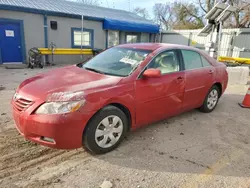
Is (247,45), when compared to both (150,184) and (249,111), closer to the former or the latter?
(249,111)

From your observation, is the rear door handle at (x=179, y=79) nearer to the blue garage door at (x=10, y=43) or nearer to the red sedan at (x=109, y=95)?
the red sedan at (x=109, y=95)

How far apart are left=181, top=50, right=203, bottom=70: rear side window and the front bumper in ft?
7.82

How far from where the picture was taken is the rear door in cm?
414

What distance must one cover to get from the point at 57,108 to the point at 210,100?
3703mm

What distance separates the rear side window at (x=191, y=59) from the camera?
13.7ft

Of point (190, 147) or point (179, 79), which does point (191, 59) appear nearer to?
point (179, 79)

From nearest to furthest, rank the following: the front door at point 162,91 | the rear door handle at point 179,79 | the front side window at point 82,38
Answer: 1. the front door at point 162,91
2. the rear door handle at point 179,79
3. the front side window at point 82,38

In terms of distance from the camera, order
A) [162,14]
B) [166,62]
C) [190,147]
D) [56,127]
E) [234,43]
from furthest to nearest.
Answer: [162,14], [234,43], [166,62], [190,147], [56,127]

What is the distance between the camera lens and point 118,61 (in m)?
3.67

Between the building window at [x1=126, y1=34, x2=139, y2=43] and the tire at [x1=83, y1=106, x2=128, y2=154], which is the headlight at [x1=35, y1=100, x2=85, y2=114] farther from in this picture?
the building window at [x1=126, y1=34, x2=139, y2=43]

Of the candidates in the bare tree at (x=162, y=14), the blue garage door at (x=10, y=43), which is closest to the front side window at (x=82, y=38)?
the blue garage door at (x=10, y=43)

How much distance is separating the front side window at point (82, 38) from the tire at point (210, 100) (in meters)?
10.3

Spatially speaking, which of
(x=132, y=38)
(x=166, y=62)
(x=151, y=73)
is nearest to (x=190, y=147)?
(x=151, y=73)

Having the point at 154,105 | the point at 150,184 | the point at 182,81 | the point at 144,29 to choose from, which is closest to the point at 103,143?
the point at 150,184
